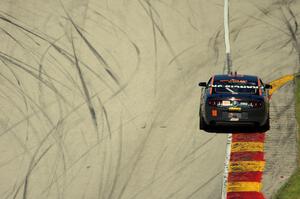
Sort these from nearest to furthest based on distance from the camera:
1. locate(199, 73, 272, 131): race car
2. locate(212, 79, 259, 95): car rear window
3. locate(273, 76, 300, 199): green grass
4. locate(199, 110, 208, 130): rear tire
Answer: locate(273, 76, 300, 199): green grass → locate(199, 73, 272, 131): race car → locate(212, 79, 259, 95): car rear window → locate(199, 110, 208, 130): rear tire

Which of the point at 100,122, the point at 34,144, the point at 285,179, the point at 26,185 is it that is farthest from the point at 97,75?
the point at 285,179

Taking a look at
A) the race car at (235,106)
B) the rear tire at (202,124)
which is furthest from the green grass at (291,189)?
the rear tire at (202,124)

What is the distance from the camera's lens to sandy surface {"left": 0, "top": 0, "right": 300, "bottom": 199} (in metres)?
17.5

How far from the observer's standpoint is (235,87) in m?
18.9

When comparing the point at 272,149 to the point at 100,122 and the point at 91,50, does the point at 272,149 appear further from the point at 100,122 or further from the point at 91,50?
the point at 91,50

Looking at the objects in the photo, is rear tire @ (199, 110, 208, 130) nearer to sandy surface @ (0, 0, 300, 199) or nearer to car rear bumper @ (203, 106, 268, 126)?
sandy surface @ (0, 0, 300, 199)

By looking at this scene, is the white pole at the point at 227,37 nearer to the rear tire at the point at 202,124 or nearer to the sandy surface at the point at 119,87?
the sandy surface at the point at 119,87

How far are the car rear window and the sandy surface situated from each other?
1.32 metres

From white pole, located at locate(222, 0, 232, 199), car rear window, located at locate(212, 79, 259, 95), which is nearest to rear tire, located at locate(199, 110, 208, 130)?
white pole, located at locate(222, 0, 232, 199)

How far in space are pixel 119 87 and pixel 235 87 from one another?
479 cm

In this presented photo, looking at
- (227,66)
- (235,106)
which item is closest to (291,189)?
(235,106)

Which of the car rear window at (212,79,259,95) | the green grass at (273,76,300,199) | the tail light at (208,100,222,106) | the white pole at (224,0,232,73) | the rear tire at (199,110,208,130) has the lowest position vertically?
the green grass at (273,76,300,199)

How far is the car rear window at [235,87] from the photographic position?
61.5 feet

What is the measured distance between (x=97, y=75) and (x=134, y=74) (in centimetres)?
123
